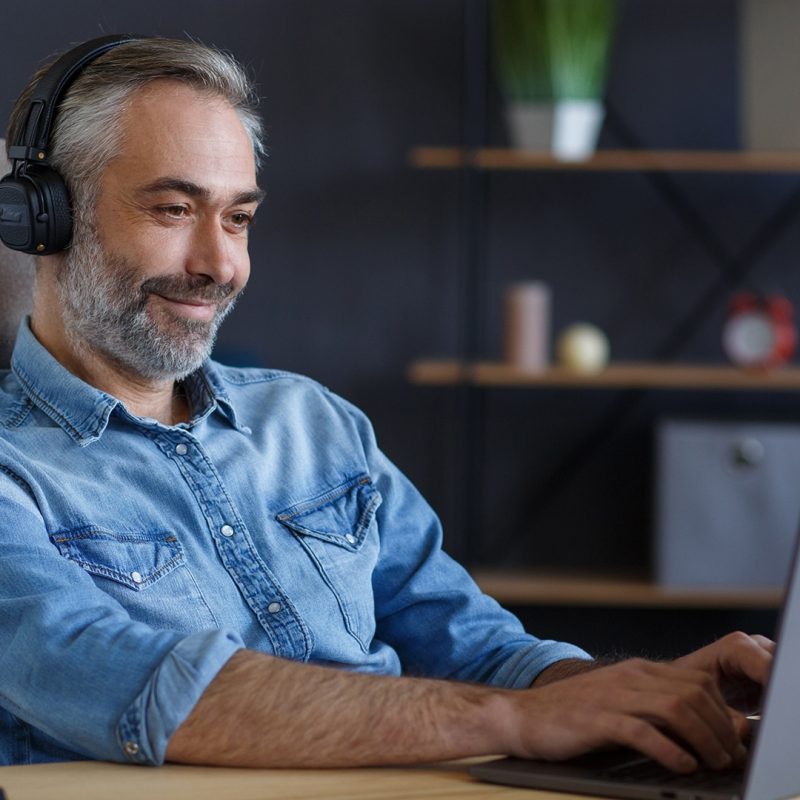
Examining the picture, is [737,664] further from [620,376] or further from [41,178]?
[620,376]

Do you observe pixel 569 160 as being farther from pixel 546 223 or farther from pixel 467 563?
pixel 467 563

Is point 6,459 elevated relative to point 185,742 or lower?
elevated

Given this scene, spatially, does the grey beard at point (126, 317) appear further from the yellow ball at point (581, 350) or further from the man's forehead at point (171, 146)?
the yellow ball at point (581, 350)

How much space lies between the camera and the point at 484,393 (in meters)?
3.21

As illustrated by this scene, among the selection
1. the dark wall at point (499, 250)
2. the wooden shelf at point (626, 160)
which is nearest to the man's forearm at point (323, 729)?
the wooden shelf at point (626, 160)

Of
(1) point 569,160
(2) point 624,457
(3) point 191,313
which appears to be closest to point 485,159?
(1) point 569,160

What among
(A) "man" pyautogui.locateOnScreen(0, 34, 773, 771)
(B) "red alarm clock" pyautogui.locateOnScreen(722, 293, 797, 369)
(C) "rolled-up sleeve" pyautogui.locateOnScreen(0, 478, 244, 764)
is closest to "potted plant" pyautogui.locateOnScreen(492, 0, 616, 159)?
(B) "red alarm clock" pyautogui.locateOnScreen(722, 293, 797, 369)

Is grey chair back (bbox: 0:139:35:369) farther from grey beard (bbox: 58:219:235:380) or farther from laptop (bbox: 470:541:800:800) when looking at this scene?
laptop (bbox: 470:541:800:800)

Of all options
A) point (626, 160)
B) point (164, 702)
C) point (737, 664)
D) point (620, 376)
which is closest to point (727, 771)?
point (737, 664)

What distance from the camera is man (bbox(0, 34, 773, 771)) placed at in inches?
38.8

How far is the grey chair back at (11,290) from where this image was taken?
1427 mm

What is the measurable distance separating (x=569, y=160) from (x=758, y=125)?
0.41m

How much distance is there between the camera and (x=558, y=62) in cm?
288

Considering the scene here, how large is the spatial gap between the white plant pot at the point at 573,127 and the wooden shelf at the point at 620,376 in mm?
458
